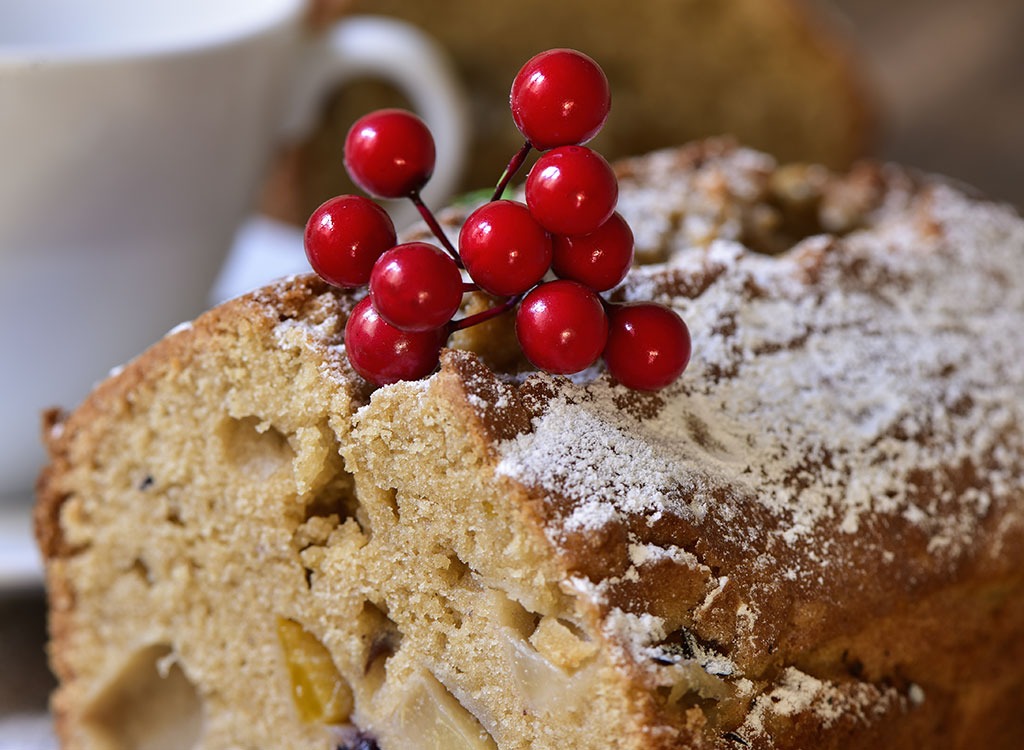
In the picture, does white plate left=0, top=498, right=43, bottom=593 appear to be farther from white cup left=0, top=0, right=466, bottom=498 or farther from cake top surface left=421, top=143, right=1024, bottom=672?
cake top surface left=421, top=143, right=1024, bottom=672

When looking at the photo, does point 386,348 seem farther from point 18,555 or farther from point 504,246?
point 18,555

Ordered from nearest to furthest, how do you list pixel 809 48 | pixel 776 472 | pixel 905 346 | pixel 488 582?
pixel 488 582 → pixel 776 472 → pixel 905 346 → pixel 809 48

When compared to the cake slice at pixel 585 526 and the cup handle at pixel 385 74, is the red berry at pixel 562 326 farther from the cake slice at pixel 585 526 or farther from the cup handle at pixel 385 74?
the cup handle at pixel 385 74

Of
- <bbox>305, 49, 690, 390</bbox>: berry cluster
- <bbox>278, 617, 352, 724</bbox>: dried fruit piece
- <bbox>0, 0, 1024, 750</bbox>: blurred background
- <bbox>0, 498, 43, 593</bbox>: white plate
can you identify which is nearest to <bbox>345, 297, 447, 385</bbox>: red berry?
<bbox>305, 49, 690, 390</bbox>: berry cluster

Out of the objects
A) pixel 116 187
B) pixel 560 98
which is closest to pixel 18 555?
pixel 116 187

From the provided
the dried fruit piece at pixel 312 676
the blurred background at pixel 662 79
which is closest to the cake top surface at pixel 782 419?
the dried fruit piece at pixel 312 676

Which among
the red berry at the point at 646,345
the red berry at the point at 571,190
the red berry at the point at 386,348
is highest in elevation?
the red berry at the point at 571,190

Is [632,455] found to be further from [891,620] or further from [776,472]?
Answer: [891,620]

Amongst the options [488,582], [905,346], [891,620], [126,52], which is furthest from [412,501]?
[126,52]
